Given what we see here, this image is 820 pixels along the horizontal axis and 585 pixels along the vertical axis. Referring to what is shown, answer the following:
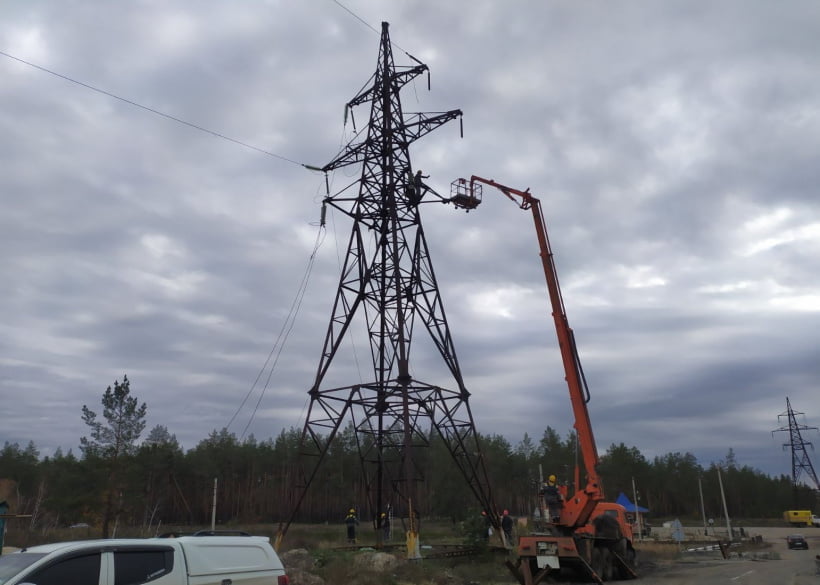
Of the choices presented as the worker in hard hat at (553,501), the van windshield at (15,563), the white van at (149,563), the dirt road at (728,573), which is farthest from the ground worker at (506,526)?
the van windshield at (15,563)

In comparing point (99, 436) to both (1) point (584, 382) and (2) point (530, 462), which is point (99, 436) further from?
(2) point (530, 462)

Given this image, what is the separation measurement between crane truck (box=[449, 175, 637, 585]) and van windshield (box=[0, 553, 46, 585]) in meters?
13.3

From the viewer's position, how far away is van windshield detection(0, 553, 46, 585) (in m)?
6.69

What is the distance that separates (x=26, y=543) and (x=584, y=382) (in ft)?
94.1

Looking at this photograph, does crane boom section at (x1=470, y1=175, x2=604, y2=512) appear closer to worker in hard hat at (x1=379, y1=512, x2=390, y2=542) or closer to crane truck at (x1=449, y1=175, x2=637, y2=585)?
crane truck at (x1=449, y1=175, x2=637, y2=585)

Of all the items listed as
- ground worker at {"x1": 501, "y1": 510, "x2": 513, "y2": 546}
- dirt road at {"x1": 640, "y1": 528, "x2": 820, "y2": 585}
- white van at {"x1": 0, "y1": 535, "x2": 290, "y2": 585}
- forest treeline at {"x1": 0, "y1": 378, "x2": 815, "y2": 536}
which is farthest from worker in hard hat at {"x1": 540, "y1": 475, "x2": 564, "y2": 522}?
forest treeline at {"x1": 0, "y1": 378, "x2": 815, "y2": 536}

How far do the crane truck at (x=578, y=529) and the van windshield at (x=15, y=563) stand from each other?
43.7 feet

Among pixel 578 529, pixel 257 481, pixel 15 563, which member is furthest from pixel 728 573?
pixel 257 481

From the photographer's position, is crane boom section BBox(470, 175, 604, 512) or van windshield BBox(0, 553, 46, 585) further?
crane boom section BBox(470, 175, 604, 512)

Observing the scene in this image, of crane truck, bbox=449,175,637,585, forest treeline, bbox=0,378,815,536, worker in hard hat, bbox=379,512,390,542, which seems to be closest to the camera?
crane truck, bbox=449,175,637,585

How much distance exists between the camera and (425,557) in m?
22.4

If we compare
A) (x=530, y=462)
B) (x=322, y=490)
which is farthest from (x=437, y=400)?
(x=530, y=462)

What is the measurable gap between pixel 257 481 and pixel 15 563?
7659 centimetres

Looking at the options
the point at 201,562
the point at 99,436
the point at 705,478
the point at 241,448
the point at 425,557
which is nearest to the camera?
the point at 201,562
